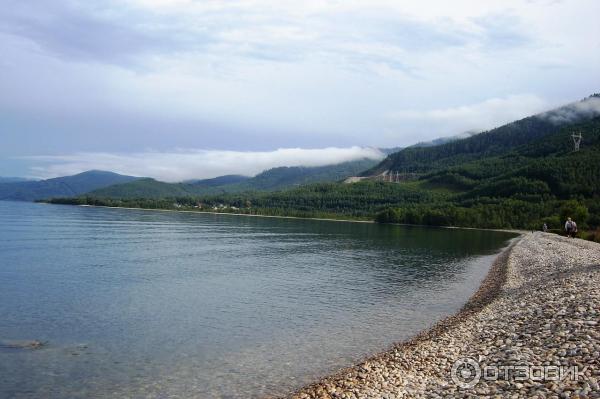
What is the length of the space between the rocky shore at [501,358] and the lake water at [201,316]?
→ 287 centimetres

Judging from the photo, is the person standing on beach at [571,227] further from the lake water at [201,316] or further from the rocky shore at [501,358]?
the rocky shore at [501,358]

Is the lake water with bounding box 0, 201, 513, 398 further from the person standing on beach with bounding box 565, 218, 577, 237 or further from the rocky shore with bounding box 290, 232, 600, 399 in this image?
the person standing on beach with bounding box 565, 218, 577, 237

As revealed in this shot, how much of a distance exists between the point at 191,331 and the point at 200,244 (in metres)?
67.1

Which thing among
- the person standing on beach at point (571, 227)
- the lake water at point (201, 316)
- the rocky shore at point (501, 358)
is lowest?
the lake water at point (201, 316)

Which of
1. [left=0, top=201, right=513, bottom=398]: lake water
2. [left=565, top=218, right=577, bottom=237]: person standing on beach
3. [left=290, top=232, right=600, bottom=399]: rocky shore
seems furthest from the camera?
[left=565, top=218, right=577, bottom=237]: person standing on beach

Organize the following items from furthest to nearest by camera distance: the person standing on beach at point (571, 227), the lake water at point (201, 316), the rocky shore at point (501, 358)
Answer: the person standing on beach at point (571, 227) → the lake water at point (201, 316) → the rocky shore at point (501, 358)

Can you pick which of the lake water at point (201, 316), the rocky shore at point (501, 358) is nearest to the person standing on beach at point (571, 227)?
the lake water at point (201, 316)

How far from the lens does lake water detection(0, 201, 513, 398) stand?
2227 centimetres

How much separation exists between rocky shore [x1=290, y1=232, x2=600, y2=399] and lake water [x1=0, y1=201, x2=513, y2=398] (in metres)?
2.87

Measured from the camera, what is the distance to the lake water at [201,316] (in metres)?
22.3

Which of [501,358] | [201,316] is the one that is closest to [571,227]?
[201,316]

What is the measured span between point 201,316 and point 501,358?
22099mm

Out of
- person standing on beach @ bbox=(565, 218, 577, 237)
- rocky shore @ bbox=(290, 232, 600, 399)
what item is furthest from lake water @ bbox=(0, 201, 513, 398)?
person standing on beach @ bbox=(565, 218, 577, 237)

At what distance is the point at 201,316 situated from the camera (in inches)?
1389
